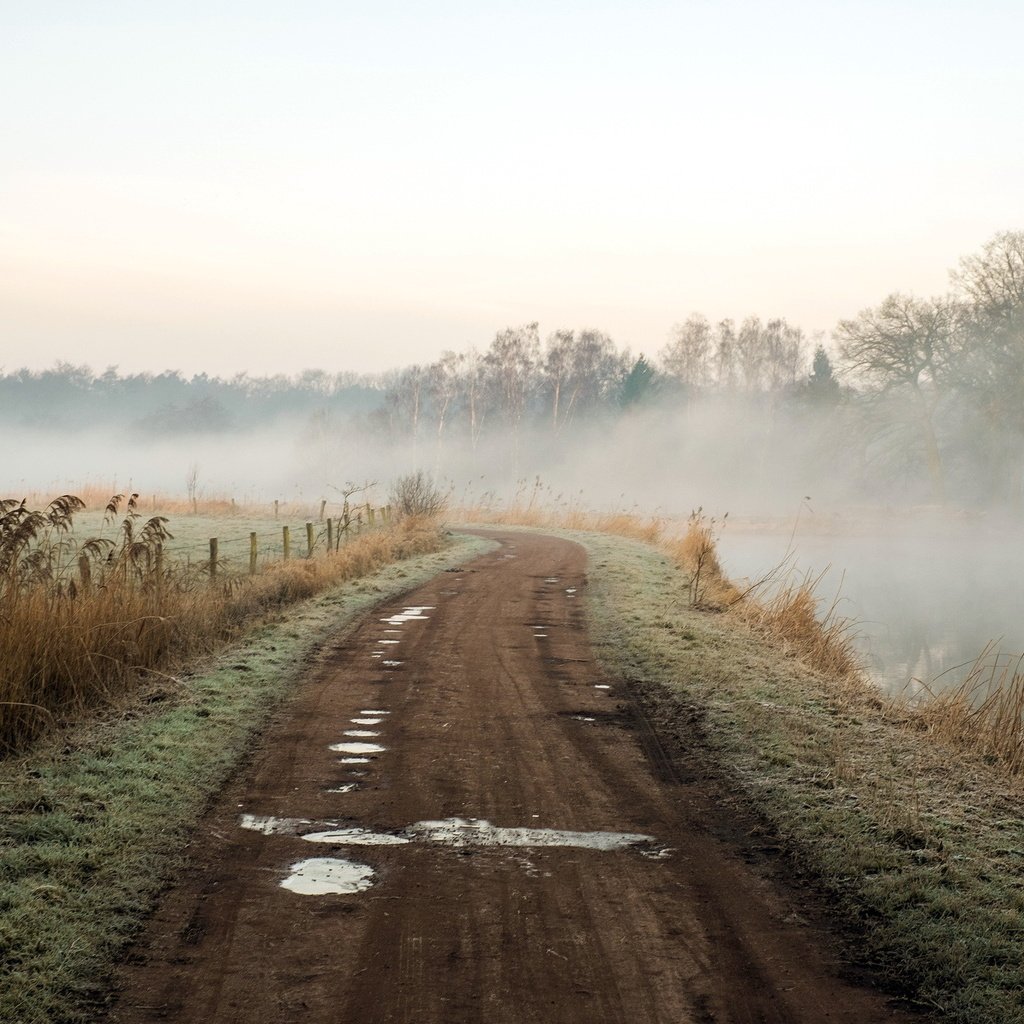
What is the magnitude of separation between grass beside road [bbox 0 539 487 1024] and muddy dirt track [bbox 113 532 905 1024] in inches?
7.7

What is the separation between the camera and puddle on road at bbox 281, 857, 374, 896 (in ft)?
16.7

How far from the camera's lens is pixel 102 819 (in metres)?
5.91

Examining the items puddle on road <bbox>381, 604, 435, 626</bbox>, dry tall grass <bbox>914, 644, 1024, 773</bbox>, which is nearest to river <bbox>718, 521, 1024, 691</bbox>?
dry tall grass <bbox>914, 644, 1024, 773</bbox>

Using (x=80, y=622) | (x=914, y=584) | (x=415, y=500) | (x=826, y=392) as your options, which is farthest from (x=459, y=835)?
(x=826, y=392)

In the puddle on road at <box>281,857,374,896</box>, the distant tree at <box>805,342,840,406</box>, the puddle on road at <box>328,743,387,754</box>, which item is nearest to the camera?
the puddle on road at <box>281,857,374,896</box>

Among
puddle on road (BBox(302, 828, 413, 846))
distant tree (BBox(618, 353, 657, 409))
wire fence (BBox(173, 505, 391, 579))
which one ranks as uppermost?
distant tree (BBox(618, 353, 657, 409))

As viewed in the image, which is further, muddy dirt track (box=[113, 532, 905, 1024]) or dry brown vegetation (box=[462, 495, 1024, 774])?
dry brown vegetation (box=[462, 495, 1024, 774])

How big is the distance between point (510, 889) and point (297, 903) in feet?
3.27

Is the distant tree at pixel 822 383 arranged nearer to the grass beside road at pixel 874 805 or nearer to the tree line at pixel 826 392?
the tree line at pixel 826 392

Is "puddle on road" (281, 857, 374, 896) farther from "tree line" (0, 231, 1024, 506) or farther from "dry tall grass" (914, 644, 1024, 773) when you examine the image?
"tree line" (0, 231, 1024, 506)

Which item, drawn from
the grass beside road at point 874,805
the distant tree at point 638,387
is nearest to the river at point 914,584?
the grass beside road at point 874,805

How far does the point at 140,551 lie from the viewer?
1130 cm

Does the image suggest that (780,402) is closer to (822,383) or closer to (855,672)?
(822,383)

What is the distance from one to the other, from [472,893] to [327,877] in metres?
0.75
